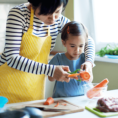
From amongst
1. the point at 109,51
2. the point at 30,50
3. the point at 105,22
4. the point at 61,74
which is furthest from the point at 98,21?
the point at 61,74

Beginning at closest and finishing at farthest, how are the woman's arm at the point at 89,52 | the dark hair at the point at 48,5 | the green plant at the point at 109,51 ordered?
the dark hair at the point at 48,5
the woman's arm at the point at 89,52
the green plant at the point at 109,51

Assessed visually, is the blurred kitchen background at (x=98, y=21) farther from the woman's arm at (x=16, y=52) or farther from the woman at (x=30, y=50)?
the woman's arm at (x=16, y=52)

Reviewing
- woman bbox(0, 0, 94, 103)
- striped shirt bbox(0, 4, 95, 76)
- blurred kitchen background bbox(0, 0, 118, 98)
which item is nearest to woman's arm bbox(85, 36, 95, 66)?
woman bbox(0, 0, 94, 103)

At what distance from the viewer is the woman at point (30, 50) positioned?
3.43ft

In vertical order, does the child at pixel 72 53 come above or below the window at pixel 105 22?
below

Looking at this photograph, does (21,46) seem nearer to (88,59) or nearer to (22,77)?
(22,77)

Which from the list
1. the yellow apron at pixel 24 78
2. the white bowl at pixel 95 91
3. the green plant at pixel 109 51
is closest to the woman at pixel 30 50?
the yellow apron at pixel 24 78

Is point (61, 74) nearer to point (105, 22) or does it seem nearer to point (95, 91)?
point (95, 91)

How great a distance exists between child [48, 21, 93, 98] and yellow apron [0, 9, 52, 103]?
0.46ft

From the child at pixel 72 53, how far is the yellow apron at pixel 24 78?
14 centimetres

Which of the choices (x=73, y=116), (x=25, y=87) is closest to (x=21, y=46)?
(x=25, y=87)

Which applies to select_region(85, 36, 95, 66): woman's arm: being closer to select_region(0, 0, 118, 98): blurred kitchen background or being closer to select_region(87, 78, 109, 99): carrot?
select_region(87, 78, 109, 99): carrot

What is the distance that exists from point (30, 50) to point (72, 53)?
0.90 ft

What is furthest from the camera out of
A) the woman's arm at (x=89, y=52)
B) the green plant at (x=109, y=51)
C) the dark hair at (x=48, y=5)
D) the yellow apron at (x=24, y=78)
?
the green plant at (x=109, y=51)
